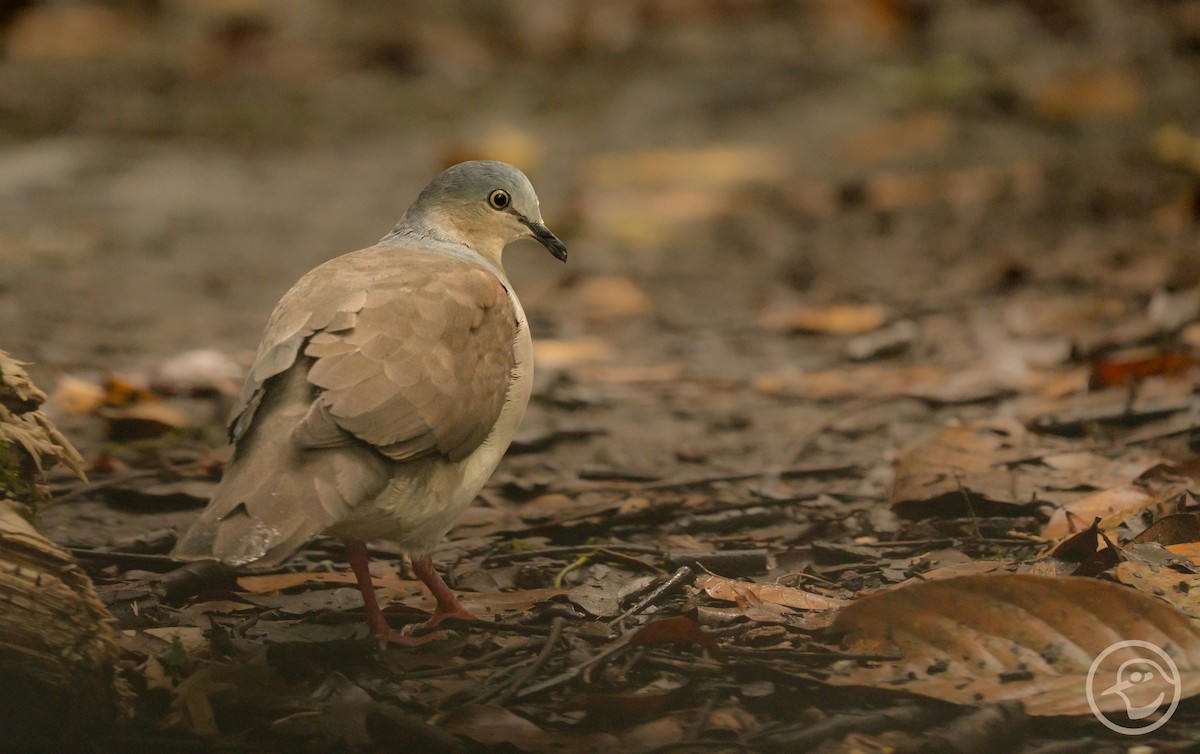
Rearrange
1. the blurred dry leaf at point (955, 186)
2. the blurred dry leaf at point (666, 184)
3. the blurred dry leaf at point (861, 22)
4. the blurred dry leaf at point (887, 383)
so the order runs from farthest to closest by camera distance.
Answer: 1. the blurred dry leaf at point (861, 22)
2. the blurred dry leaf at point (666, 184)
3. the blurred dry leaf at point (955, 186)
4. the blurred dry leaf at point (887, 383)

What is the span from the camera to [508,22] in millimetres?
11531

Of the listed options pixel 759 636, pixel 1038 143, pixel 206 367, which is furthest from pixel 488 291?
pixel 1038 143

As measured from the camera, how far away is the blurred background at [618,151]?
23.1 ft

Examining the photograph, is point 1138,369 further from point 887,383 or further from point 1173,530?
point 1173,530

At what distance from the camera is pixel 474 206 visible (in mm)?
4320

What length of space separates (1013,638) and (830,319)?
3868mm

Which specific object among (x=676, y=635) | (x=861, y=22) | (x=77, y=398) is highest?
(x=861, y=22)

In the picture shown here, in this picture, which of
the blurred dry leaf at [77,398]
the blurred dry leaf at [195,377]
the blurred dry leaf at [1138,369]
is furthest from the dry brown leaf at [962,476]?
the blurred dry leaf at [77,398]

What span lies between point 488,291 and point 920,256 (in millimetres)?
4641

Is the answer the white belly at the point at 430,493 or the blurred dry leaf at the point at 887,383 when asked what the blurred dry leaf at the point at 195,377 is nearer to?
the white belly at the point at 430,493

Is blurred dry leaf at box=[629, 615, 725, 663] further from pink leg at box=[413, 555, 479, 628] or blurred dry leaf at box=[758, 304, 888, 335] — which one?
blurred dry leaf at box=[758, 304, 888, 335]

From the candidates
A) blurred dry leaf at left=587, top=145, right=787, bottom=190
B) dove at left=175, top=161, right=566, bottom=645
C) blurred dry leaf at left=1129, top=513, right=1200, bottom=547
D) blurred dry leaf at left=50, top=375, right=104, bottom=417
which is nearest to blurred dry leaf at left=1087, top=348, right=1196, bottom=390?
blurred dry leaf at left=1129, top=513, right=1200, bottom=547

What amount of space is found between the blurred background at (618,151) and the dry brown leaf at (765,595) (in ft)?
8.91
